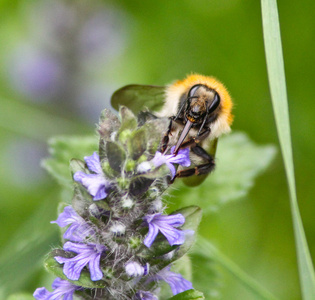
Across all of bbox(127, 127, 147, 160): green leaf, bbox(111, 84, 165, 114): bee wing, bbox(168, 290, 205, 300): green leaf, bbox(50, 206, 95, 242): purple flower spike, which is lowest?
bbox(168, 290, 205, 300): green leaf

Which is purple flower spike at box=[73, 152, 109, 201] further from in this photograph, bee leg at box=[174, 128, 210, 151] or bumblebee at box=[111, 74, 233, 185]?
bee leg at box=[174, 128, 210, 151]

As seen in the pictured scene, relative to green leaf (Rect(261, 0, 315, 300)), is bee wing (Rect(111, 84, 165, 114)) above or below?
above

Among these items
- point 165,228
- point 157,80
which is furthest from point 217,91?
point 157,80

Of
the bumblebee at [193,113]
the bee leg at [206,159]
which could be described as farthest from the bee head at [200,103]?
the bee leg at [206,159]

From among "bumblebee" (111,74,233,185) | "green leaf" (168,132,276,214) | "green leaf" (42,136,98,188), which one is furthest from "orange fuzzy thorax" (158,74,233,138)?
"green leaf" (42,136,98,188)

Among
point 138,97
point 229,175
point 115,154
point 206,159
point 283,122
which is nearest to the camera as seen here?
point 115,154

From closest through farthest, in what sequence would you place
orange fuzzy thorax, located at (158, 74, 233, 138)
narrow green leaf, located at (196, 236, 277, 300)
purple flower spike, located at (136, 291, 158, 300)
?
purple flower spike, located at (136, 291, 158, 300), orange fuzzy thorax, located at (158, 74, 233, 138), narrow green leaf, located at (196, 236, 277, 300)

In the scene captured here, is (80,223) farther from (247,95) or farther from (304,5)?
(304,5)

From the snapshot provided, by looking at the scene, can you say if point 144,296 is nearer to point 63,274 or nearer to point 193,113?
point 63,274
